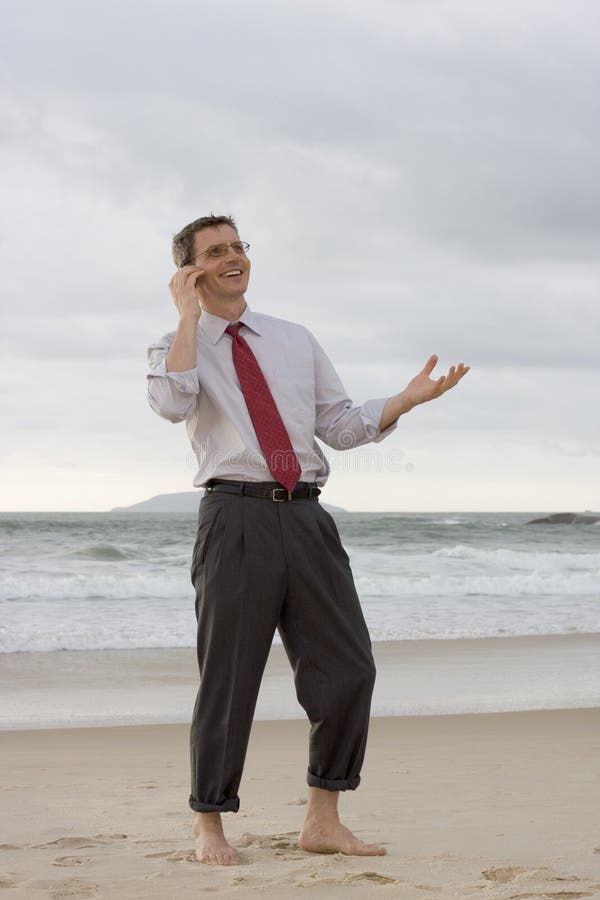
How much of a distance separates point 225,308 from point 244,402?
1.12 ft

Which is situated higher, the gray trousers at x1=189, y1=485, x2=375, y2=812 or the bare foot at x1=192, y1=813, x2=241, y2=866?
the gray trousers at x1=189, y1=485, x2=375, y2=812

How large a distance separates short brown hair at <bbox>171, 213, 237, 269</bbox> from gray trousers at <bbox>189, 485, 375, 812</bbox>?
0.79 metres

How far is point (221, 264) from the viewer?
3.30m

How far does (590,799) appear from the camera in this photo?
414cm

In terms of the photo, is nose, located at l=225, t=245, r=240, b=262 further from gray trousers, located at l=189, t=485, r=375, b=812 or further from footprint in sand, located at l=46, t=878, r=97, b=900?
footprint in sand, located at l=46, t=878, r=97, b=900

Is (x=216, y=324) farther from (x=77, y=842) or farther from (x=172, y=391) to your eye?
(x=77, y=842)

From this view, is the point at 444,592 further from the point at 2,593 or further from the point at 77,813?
the point at 77,813

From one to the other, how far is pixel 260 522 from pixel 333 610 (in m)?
0.35

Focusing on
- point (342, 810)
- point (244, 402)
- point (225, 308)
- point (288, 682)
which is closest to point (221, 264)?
point (225, 308)

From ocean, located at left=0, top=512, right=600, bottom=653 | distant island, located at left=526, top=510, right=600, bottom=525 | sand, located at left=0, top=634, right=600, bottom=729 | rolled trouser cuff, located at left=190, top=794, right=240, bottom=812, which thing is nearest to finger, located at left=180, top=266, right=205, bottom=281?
rolled trouser cuff, located at left=190, top=794, right=240, bottom=812

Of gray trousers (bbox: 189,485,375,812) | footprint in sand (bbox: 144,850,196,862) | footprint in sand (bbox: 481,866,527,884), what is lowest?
footprint in sand (bbox: 144,850,196,862)

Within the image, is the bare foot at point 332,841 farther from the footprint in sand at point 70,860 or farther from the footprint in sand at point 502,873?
the footprint in sand at point 70,860

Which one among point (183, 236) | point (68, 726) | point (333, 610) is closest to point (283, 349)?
point (183, 236)

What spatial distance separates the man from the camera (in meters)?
3.15
